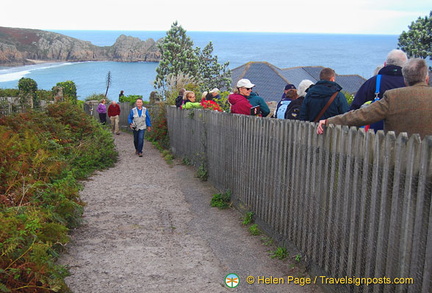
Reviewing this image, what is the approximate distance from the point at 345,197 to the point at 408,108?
96 cm

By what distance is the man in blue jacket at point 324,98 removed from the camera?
6.65 meters

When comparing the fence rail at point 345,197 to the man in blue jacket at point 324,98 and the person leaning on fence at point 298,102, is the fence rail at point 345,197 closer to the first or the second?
the man in blue jacket at point 324,98

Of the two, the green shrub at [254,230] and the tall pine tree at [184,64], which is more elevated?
the tall pine tree at [184,64]

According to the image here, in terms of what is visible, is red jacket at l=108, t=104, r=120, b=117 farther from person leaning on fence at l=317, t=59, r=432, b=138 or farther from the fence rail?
person leaning on fence at l=317, t=59, r=432, b=138

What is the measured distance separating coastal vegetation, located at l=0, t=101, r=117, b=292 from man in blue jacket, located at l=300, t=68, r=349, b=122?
10.9 feet

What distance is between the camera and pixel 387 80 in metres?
6.01

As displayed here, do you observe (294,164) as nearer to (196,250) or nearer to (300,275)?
(300,275)

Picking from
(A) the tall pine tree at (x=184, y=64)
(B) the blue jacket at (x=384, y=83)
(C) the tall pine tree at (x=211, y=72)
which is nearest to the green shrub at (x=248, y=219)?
(B) the blue jacket at (x=384, y=83)

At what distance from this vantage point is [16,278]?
443 centimetres

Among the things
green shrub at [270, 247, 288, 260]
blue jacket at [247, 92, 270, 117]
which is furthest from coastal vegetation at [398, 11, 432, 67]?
green shrub at [270, 247, 288, 260]

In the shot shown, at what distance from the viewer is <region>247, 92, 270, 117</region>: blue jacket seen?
360 inches

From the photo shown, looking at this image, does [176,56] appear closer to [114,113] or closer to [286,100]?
[114,113]

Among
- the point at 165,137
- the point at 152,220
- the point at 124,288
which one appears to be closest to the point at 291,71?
the point at 165,137

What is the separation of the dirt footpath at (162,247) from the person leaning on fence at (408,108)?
1.85 metres
